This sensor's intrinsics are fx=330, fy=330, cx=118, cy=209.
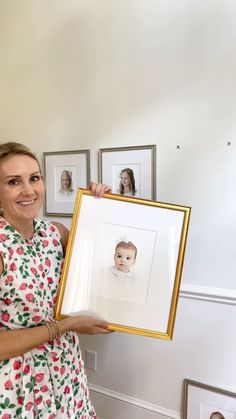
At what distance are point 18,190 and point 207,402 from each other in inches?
51.7

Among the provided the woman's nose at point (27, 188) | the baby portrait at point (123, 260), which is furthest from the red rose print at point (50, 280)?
the woman's nose at point (27, 188)

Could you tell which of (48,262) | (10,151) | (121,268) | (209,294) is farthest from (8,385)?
(209,294)

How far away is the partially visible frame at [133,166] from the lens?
64.2 inches

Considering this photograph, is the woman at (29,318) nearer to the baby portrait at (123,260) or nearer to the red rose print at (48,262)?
the red rose print at (48,262)

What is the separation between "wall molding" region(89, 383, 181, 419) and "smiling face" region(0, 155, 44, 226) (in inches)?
49.0

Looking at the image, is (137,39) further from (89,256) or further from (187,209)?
(89,256)

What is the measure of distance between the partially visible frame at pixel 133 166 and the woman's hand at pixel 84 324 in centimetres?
70

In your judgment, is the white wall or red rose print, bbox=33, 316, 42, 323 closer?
red rose print, bbox=33, 316, 42, 323

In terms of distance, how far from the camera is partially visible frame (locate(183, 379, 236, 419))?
1504 mm

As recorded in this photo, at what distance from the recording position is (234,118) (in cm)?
143

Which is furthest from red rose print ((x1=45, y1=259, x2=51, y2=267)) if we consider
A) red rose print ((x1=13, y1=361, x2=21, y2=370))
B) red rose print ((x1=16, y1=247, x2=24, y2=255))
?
red rose print ((x1=13, y1=361, x2=21, y2=370))

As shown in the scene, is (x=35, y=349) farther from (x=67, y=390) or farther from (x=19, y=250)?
(x=19, y=250)

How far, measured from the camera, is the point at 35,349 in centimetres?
110

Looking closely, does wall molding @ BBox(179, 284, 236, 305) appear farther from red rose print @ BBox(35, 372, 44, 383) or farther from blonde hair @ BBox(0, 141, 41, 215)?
blonde hair @ BBox(0, 141, 41, 215)
